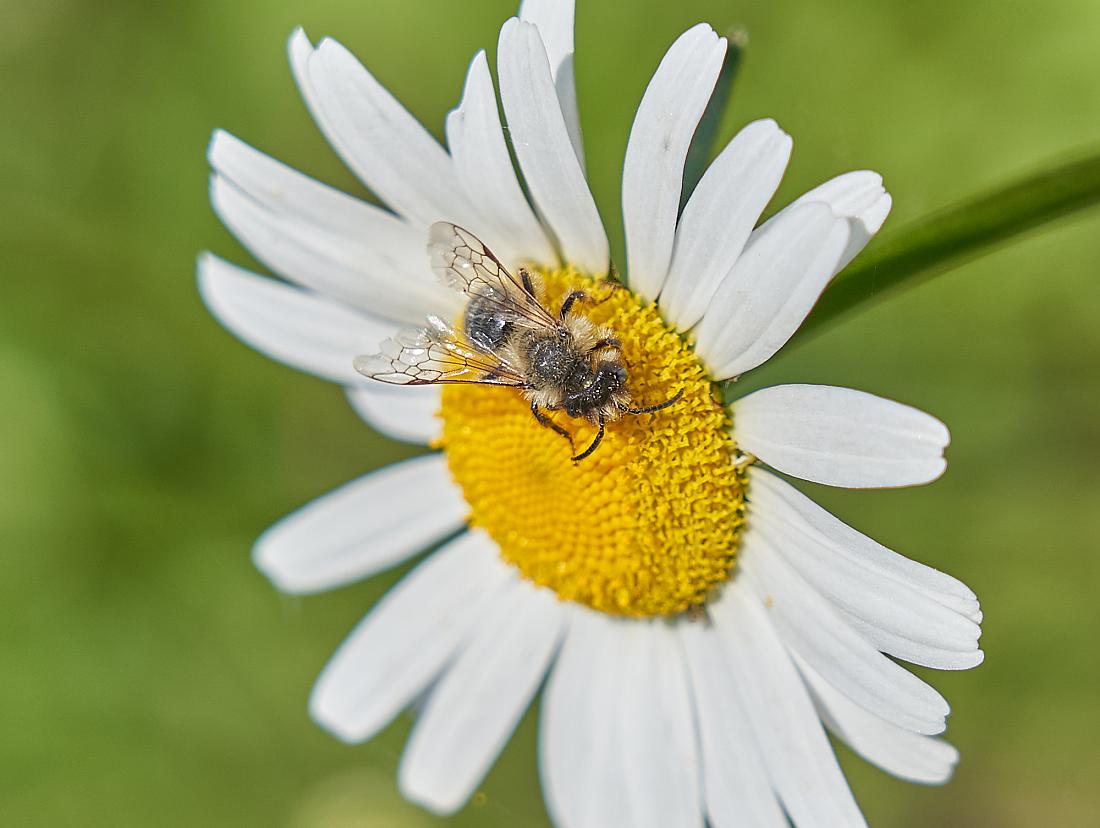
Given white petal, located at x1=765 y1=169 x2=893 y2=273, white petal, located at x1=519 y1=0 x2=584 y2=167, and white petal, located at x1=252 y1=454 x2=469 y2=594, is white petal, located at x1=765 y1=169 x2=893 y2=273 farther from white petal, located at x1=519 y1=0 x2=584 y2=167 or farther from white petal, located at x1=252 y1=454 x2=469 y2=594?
white petal, located at x1=252 y1=454 x2=469 y2=594

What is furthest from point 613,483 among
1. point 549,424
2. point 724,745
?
point 724,745

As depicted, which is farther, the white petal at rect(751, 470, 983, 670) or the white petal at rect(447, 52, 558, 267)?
the white petal at rect(447, 52, 558, 267)

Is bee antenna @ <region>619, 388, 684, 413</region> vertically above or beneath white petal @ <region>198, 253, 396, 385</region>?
beneath


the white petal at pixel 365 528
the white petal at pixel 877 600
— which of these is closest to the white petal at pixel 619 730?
the white petal at pixel 365 528

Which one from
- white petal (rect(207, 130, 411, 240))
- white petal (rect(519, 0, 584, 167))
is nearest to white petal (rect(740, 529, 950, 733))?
white petal (rect(519, 0, 584, 167))

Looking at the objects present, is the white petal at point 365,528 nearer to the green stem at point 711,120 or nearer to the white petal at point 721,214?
the white petal at point 721,214

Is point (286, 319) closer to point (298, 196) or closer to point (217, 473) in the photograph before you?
point (298, 196)
